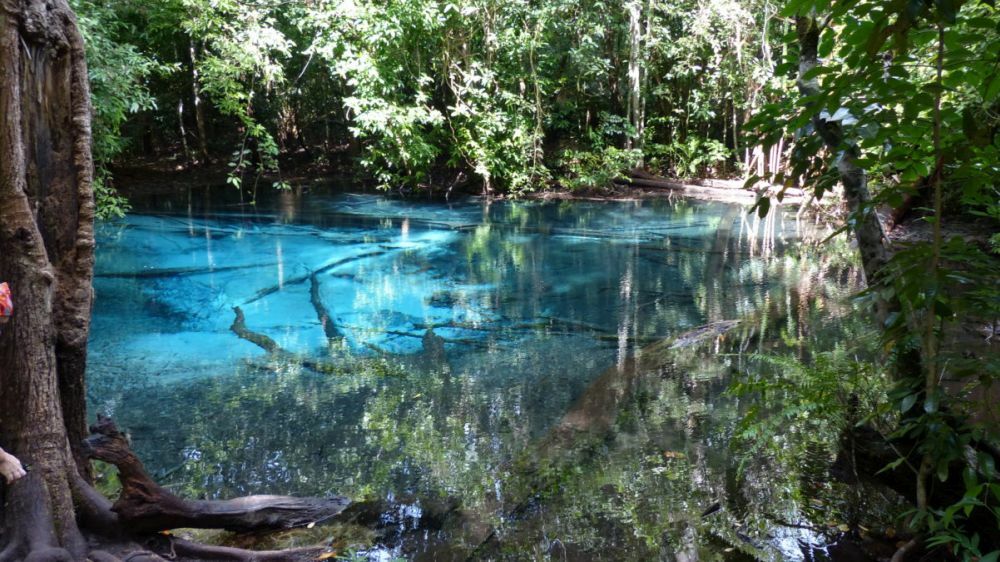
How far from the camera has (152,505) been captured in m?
2.73

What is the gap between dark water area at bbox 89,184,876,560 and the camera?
329cm

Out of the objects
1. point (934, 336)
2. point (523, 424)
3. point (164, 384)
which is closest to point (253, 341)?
point (164, 384)

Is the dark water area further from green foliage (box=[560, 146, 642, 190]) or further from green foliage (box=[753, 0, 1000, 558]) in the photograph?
green foliage (box=[560, 146, 642, 190])

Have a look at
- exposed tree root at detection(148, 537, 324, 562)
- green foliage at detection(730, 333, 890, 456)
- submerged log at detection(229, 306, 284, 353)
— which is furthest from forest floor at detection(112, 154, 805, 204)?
exposed tree root at detection(148, 537, 324, 562)

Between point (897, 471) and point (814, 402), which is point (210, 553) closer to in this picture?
point (814, 402)

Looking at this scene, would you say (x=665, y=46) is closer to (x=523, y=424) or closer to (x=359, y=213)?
(x=359, y=213)

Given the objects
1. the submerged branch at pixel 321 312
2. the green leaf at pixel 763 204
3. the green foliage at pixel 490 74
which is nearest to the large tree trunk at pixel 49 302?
the green leaf at pixel 763 204

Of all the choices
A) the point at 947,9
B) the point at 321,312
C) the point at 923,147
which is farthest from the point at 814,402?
the point at 321,312

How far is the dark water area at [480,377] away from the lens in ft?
10.8

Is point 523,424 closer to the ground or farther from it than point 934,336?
closer to the ground

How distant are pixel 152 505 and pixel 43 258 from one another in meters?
1.03

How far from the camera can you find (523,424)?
14.8 feet

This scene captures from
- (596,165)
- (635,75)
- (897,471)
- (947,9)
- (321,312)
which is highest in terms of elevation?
(635,75)

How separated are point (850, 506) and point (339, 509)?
7.84 feet
